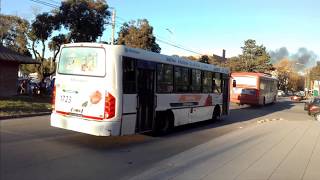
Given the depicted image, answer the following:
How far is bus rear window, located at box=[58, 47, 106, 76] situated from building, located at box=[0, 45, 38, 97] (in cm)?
1725

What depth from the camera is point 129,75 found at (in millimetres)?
13062

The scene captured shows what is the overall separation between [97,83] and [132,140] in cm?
252

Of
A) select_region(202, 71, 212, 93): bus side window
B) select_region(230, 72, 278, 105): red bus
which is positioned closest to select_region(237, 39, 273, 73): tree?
select_region(230, 72, 278, 105): red bus

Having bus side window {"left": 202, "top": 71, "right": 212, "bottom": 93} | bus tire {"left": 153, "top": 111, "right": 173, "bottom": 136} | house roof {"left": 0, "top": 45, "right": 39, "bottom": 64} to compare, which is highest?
house roof {"left": 0, "top": 45, "right": 39, "bottom": 64}

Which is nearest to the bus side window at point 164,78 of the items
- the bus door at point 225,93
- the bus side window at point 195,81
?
the bus side window at point 195,81

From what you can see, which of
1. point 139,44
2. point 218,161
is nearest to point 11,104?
point 218,161

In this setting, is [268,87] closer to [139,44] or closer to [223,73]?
[139,44]

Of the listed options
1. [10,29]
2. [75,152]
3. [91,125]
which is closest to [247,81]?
[91,125]

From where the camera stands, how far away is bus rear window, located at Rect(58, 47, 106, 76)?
12531mm

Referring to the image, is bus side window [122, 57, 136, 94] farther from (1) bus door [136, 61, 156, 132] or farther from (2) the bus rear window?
(2) the bus rear window

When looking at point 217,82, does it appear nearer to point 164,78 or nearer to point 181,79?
point 181,79

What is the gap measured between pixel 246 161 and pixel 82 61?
18.0ft

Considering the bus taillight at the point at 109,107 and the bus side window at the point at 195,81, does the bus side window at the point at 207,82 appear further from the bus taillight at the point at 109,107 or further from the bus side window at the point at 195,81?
the bus taillight at the point at 109,107

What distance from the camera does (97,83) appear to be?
40.5 ft
